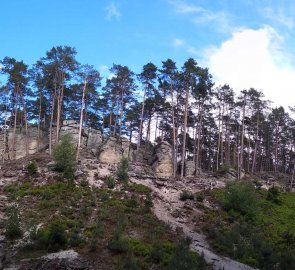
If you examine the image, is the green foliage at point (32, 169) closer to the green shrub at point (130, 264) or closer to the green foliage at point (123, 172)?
the green foliage at point (123, 172)

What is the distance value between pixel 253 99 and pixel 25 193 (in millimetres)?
35169

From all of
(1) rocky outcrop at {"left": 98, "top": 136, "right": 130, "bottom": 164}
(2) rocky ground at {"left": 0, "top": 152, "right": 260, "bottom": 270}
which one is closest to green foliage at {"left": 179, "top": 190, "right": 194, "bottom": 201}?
(2) rocky ground at {"left": 0, "top": 152, "right": 260, "bottom": 270}

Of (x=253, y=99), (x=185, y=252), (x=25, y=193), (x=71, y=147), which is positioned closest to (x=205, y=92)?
(x=253, y=99)

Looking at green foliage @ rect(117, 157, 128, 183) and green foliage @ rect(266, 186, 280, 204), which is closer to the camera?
green foliage @ rect(117, 157, 128, 183)

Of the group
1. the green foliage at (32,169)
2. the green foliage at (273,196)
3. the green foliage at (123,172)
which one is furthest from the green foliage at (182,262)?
the green foliage at (273,196)

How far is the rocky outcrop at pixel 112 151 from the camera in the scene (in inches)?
2020

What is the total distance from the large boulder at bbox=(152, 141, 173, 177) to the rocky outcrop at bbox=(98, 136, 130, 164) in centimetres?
459

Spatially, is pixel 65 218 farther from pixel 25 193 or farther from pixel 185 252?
pixel 185 252

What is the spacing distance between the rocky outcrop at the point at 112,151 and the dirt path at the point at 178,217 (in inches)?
517

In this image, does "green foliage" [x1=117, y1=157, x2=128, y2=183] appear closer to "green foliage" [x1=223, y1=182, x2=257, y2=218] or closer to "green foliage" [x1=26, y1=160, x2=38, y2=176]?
"green foliage" [x1=26, y1=160, x2=38, y2=176]

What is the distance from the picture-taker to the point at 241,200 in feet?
110

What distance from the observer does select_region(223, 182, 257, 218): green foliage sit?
33250 millimetres

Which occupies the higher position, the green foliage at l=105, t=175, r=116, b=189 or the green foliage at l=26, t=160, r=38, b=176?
the green foliage at l=26, t=160, r=38, b=176

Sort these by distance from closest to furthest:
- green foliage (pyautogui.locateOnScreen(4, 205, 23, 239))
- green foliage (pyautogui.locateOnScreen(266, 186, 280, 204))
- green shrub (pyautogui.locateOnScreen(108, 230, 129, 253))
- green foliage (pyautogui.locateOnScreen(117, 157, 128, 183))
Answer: green shrub (pyautogui.locateOnScreen(108, 230, 129, 253)) → green foliage (pyautogui.locateOnScreen(4, 205, 23, 239)) → green foliage (pyautogui.locateOnScreen(117, 157, 128, 183)) → green foliage (pyautogui.locateOnScreen(266, 186, 280, 204))
